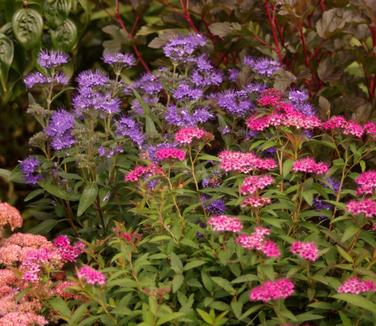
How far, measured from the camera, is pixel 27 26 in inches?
142

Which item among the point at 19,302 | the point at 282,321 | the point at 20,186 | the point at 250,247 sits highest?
the point at 250,247

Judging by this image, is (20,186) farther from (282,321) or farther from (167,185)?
(282,321)

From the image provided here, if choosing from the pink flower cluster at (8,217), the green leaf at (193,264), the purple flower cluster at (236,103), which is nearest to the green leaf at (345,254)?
the green leaf at (193,264)

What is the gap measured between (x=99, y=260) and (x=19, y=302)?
0.29m

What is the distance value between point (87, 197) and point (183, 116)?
46 centimetres

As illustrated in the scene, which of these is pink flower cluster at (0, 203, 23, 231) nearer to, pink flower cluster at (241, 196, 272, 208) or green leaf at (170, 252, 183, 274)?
green leaf at (170, 252, 183, 274)

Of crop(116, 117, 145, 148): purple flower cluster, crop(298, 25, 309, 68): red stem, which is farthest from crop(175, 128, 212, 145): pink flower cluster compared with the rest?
crop(298, 25, 309, 68): red stem

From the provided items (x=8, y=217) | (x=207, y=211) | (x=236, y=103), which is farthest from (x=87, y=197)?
(x=236, y=103)

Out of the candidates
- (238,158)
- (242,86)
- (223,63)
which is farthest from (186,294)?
(223,63)

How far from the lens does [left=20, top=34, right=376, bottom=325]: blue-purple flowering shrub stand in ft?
7.63

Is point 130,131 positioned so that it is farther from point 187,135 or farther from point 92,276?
point 92,276

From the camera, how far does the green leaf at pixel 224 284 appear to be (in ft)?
7.75

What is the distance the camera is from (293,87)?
3.63m

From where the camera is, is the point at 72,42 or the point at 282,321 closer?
the point at 282,321
